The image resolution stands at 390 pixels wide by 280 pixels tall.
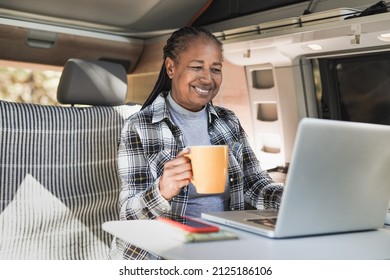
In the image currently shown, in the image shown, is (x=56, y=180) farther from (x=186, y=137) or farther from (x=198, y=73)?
(x=198, y=73)

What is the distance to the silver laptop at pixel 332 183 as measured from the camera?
92 centimetres

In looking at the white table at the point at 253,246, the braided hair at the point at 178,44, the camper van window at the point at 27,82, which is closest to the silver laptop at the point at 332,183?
the white table at the point at 253,246

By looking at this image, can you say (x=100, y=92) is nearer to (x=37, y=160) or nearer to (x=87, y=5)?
(x=37, y=160)

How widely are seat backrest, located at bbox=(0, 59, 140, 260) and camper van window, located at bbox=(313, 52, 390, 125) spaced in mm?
919

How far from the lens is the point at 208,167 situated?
102cm

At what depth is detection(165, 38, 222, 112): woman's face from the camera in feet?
5.29

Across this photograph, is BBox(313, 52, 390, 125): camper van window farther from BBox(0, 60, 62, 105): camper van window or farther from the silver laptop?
BBox(0, 60, 62, 105): camper van window

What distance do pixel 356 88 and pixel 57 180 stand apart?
1.25m

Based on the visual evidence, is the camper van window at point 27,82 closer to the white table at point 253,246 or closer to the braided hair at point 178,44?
the braided hair at point 178,44

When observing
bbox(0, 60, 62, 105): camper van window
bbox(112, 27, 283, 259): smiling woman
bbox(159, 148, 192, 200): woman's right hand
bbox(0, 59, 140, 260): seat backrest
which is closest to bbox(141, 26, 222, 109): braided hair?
bbox(112, 27, 283, 259): smiling woman

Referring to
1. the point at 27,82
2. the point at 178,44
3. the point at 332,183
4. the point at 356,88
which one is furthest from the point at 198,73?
the point at 27,82

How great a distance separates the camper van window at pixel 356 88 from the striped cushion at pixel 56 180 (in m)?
0.92
